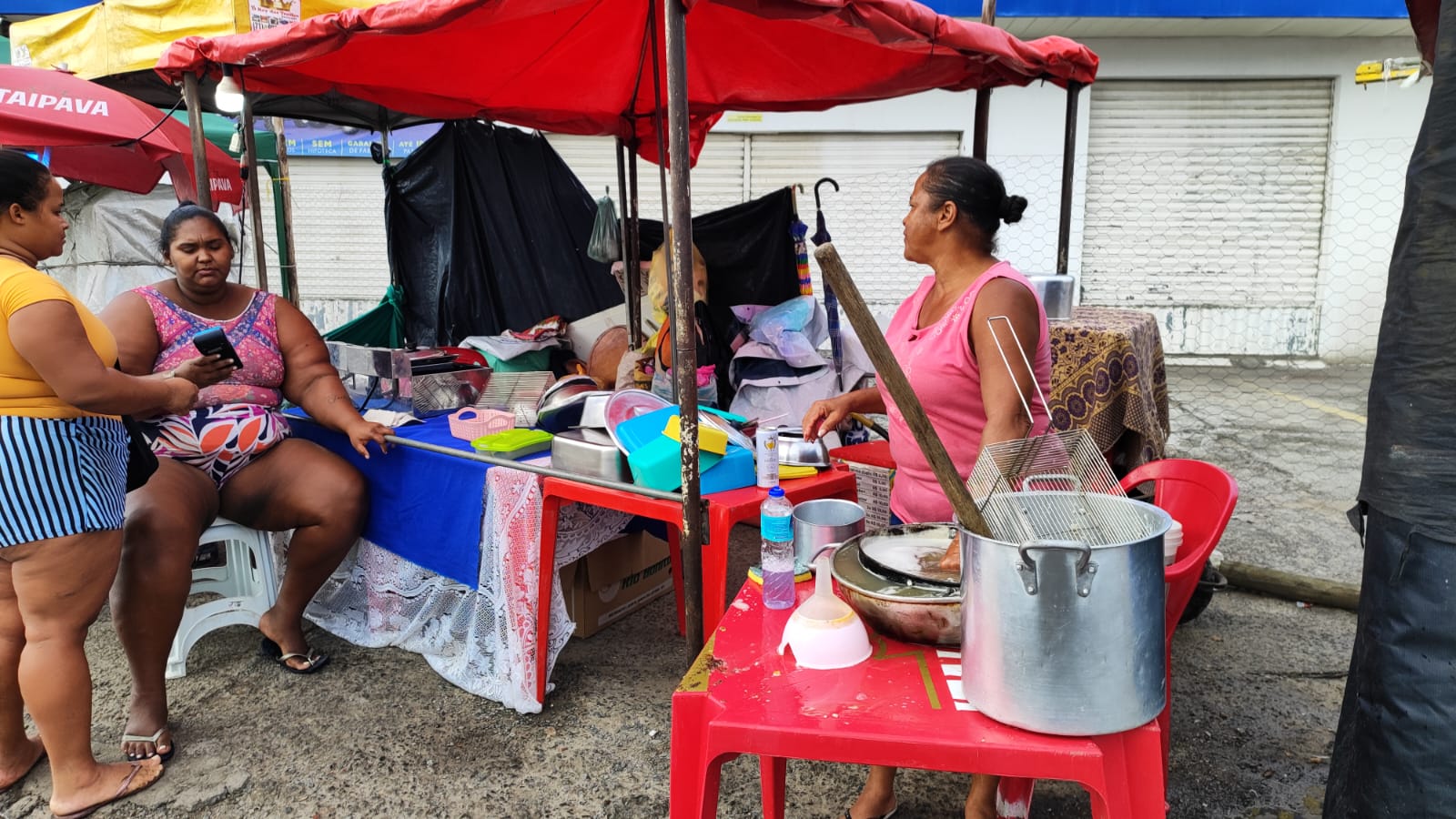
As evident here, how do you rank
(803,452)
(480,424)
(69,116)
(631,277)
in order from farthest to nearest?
1. (631,277)
2. (69,116)
3. (480,424)
4. (803,452)

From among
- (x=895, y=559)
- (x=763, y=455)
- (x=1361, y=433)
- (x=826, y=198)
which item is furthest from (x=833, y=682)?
(x=826, y=198)

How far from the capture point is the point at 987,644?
3.74 feet

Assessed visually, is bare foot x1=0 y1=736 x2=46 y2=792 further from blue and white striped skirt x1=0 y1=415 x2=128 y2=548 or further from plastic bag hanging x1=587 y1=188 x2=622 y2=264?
plastic bag hanging x1=587 y1=188 x2=622 y2=264

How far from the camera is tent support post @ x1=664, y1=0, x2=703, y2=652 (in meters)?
2.10

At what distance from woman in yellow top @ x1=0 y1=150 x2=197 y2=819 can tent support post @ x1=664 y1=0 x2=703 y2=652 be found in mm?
1474

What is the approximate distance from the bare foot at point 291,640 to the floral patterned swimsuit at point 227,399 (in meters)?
0.59

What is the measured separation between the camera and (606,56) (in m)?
3.77

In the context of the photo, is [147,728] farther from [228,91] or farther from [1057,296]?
[1057,296]

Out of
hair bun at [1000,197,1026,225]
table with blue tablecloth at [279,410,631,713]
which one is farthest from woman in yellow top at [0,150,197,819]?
hair bun at [1000,197,1026,225]

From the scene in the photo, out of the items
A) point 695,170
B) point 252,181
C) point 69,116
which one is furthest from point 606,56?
point 695,170

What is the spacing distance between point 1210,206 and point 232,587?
9954 millimetres

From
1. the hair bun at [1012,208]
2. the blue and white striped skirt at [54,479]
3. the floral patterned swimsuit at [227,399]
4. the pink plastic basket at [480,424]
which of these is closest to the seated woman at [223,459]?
the floral patterned swimsuit at [227,399]

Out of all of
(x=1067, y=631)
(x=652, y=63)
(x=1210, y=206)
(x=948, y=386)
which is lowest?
(x=1067, y=631)

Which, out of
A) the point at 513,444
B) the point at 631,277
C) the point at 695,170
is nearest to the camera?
the point at 513,444
